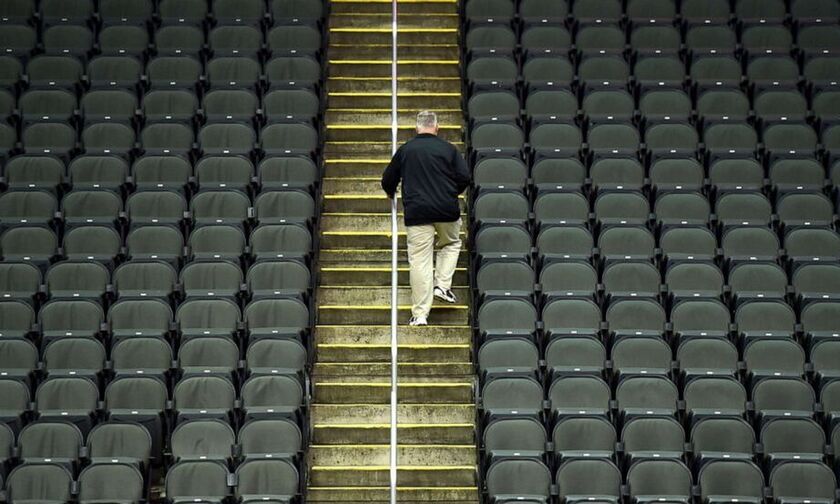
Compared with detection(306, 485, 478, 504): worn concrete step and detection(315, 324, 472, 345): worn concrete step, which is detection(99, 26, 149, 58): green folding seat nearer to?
detection(315, 324, 472, 345): worn concrete step

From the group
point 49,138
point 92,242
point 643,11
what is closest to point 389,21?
point 643,11

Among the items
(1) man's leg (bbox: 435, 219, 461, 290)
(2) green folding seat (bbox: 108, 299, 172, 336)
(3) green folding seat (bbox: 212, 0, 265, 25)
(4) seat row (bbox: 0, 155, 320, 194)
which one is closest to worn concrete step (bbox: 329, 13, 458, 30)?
(3) green folding seat (bbox: 212, 0, 265, 25)

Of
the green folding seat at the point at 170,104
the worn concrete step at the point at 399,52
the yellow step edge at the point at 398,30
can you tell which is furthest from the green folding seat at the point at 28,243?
the yellow step edge at the point at 398,30

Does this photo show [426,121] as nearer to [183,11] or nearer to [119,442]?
[119,442]

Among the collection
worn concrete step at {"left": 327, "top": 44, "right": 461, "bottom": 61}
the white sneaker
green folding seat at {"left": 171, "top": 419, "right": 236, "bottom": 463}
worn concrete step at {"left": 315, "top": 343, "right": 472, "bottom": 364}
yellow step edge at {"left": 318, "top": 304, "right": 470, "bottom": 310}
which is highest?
worn concrete step at {"left": 327, "top": 44, "right": 461, "bottom": 61}

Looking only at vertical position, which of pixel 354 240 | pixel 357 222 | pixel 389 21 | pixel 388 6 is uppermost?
pixel 388 6

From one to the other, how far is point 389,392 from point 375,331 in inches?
21.4

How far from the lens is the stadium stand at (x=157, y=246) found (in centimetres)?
809

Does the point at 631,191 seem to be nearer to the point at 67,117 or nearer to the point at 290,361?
the point at 290,361

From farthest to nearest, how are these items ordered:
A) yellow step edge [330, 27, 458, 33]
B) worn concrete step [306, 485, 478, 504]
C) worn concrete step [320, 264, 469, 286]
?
yellow step edge [330, 27, 458, 33]
worn concrete step [320, 264, 469, 286]
worn concrete step [306, 485, 478, 504]

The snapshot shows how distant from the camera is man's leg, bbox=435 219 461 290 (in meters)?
8.98

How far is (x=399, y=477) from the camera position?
840 centimetres

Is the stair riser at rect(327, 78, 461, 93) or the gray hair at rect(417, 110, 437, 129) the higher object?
the stair riser at rect(327, 78, 461, 93)

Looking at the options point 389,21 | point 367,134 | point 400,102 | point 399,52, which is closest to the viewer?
point 367,134
